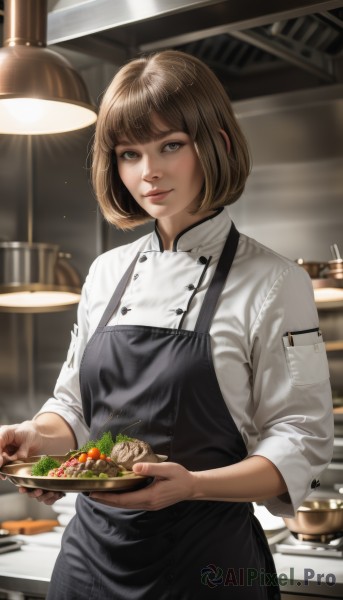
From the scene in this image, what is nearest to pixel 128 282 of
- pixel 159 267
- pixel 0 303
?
pixel 159 267

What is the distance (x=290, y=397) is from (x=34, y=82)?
936mm

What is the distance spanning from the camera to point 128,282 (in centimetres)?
196

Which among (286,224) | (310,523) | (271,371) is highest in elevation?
(286,224)

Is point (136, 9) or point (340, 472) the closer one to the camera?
point (136, 9)

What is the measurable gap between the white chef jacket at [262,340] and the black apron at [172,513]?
3 centimetres

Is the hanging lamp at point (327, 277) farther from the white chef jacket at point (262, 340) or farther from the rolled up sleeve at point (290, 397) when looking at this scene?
the rolled up sleeve at point (290, 397)

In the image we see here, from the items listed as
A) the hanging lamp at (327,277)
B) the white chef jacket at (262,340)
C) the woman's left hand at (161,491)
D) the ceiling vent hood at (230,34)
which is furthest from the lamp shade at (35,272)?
the woman's left hand at (161,491)

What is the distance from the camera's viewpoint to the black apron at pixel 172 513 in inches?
67.6

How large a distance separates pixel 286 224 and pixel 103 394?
2182mm

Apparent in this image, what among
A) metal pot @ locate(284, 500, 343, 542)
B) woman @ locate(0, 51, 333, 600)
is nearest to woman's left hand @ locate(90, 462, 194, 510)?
woman @ locate(0, 51, 333, 600)

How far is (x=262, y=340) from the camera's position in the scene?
1.70 m

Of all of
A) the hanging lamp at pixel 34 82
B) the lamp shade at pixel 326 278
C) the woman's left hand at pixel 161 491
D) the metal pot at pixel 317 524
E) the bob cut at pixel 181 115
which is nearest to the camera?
the woman's left hand at pixel 161 491

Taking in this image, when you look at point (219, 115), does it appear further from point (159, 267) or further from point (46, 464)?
point (46, 464)

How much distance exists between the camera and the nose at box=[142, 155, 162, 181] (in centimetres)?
172
